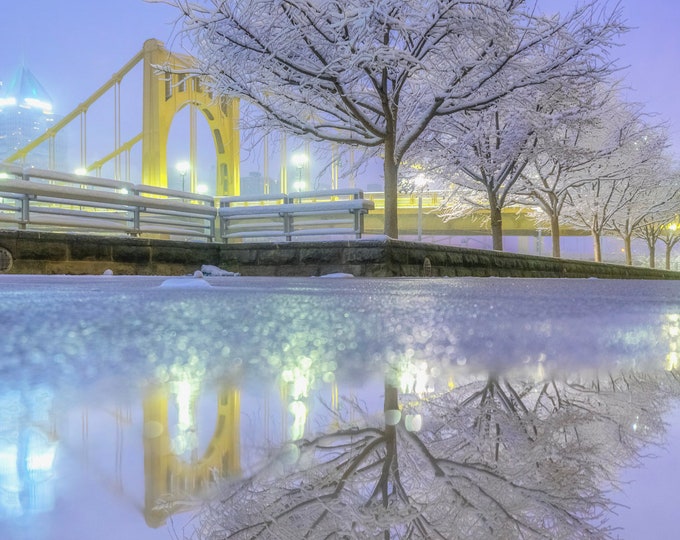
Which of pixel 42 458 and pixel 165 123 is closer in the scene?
pixel 42 458

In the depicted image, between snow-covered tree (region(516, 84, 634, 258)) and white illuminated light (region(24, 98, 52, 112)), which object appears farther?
white illuminated light (region(24, 98, 52, 112))

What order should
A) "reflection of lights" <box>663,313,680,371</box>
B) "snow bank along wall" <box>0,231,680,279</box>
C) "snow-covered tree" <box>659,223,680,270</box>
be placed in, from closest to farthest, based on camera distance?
"reflection of lights" <box>663,313,680,371</box> → "snow bank along wall" <box>0,231,680,279</box> → "snow-covered tree" <box>659,223,680,270</box>

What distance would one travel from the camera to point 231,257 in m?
9.17

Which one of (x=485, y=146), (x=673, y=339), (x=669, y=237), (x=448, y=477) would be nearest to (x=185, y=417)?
(x=448, y=477)

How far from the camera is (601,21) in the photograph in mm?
10766

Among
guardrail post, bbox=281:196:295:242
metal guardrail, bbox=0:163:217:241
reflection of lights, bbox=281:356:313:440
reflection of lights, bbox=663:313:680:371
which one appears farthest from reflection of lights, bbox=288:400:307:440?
guardrail post, bbox=281:196:295:242

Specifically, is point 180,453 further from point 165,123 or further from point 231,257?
point 165,123

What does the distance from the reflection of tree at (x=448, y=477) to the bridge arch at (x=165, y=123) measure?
2313 centimetres

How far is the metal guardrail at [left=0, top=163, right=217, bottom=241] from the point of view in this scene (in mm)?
8016

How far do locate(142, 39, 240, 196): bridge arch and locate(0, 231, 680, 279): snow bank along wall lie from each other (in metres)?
14.9

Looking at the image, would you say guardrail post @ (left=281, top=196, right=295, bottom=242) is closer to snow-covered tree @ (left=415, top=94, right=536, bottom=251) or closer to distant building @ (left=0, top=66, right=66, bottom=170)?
snow-covered tree @ (left=415, top=94, right=536, bottom=251)

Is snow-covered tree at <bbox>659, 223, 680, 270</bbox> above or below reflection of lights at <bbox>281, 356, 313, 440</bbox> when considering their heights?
above

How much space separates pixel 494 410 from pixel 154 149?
2445cm

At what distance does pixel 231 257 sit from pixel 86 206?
2306mm
